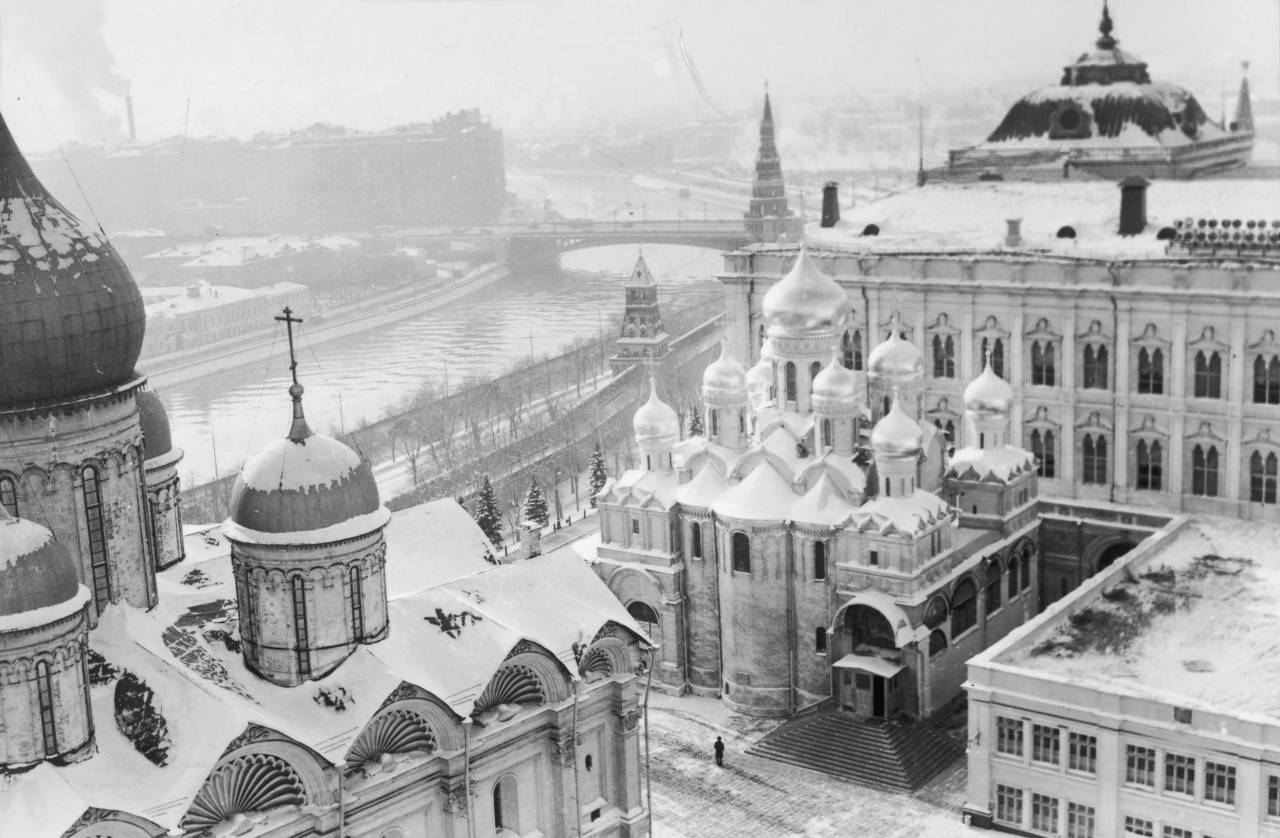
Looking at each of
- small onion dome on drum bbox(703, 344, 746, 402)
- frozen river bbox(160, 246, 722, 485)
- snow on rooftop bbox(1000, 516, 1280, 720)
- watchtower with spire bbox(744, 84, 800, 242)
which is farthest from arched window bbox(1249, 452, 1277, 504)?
watchtower with spire bbox(744, 84, 800, 242)

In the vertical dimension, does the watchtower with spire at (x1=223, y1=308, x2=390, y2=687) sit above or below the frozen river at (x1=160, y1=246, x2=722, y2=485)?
above

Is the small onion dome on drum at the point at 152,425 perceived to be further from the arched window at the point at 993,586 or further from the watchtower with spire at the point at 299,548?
the arched window at the point at 993,586

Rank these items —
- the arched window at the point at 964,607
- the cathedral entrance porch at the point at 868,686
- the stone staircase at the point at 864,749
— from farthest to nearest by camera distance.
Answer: the arched window at the point at 964,607
the cathedral entrance porch at the point at 868,686
the stone staircase at the point at 864,749

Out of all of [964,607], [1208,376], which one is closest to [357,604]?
[964,607]

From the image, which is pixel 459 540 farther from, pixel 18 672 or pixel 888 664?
pixel 18 672

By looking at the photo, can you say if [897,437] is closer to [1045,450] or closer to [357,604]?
[1045,450]

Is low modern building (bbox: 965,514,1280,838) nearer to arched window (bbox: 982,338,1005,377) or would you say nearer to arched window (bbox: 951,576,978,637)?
arched window (bbox: 951,576,978,637)

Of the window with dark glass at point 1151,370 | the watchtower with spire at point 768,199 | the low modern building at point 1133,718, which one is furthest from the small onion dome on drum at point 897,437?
the watchtower with spire at point 768,199
